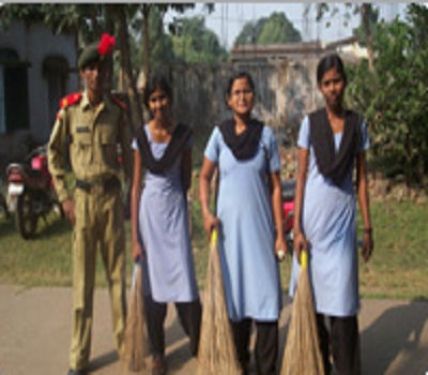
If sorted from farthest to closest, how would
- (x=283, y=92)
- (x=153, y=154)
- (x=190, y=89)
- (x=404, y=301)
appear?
(x=190, y=89) → (x=283, y=92) → (x=404, y=301) → (x=153, y=154)

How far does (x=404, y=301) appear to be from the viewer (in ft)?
15.3

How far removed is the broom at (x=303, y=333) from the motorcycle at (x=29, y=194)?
486 cm

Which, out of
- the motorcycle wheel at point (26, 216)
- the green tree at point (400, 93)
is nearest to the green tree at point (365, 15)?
the green tree at point (400, 93)

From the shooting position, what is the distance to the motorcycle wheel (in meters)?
7.31

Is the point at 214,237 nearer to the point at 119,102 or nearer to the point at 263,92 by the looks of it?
the point at 119,102

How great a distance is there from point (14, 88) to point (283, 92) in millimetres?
5493

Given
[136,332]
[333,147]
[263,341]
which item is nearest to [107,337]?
[136,332]

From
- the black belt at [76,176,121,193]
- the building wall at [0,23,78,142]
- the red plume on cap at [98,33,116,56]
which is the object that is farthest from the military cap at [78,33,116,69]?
the building wall at [0,23,78,142]

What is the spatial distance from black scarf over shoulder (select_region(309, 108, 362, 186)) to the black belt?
118 centimetres

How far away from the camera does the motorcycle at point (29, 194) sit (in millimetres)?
7363

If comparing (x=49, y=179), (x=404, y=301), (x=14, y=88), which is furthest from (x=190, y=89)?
(x=404, y=301)

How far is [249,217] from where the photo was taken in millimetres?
3205

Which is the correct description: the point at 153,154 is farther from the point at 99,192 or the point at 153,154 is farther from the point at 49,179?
the point at 49,179

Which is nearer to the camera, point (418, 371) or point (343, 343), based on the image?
point (343, 343)
